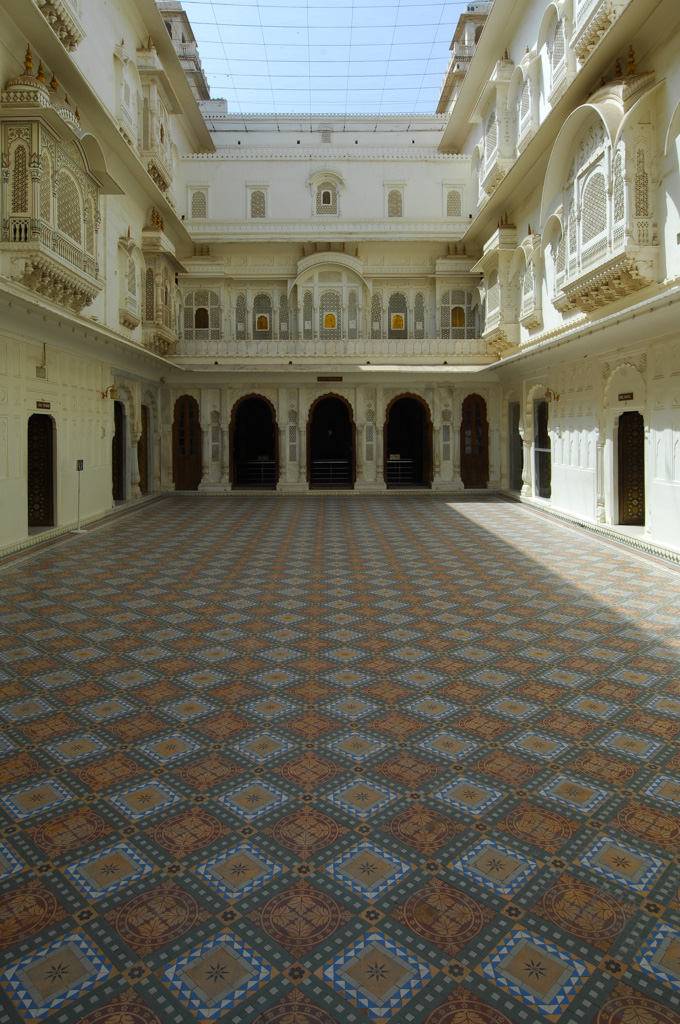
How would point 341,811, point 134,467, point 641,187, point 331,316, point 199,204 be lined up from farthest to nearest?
point 199,204, point 331,316, point 134,467, point 641,187, point 341,811

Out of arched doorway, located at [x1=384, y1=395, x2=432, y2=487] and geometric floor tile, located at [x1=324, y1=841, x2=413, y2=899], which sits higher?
arched doorway, located at [x1=384, y1=395, x2=432, y2=487]

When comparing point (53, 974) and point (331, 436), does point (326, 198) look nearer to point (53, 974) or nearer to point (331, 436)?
point (331, 436)

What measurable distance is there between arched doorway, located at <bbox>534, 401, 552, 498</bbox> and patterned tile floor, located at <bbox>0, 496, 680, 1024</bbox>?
8.13 meters

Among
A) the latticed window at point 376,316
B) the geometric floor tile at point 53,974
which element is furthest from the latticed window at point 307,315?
the geometric floor tile at point 53,974

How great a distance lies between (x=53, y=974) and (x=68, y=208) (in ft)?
30.3

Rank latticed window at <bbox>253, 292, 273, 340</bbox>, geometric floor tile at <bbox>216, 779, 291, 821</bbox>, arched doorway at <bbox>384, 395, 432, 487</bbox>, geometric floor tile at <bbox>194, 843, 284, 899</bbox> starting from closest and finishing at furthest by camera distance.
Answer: geometric floor tile at <bbox>194, 843, 284, 899</bbox> < geometric floor tile at <bbox>216, 779, 291, 821</bbox> < latticed window at <bbox>253, 292, 273, 340</bbox> < arched doorway at <bbox>384, 395, 432, 487</bbox>

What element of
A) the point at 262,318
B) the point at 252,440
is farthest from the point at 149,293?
the point at 252,440

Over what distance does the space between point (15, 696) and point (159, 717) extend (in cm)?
97

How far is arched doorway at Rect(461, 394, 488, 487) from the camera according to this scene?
54.0 feet

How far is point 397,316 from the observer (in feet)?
56.3

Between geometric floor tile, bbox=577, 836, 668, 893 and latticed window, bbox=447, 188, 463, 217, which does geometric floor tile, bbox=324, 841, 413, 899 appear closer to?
geometric floor tile, bbox=577, 836, 668, 893

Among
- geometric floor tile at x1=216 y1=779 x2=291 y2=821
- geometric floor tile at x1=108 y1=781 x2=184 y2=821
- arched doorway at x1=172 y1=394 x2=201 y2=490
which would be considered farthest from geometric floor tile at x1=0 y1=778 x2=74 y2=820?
arched doorway at x1=172 y1=394 x2=201 y2=490

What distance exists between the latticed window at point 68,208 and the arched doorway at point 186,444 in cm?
716

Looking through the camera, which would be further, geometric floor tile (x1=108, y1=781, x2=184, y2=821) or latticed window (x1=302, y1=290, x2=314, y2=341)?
latticed window (x1=302, y1=290, x2=314, y2=341)
